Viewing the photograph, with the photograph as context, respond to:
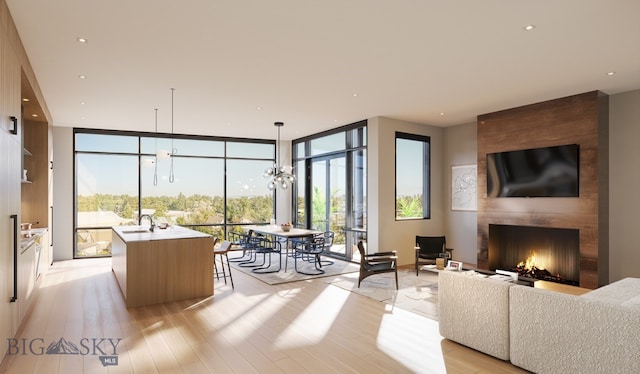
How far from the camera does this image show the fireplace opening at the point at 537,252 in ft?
19.1

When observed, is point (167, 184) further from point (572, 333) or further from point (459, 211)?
point (572, 333)

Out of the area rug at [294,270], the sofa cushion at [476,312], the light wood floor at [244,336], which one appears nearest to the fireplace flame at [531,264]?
the area rug at [294,270]

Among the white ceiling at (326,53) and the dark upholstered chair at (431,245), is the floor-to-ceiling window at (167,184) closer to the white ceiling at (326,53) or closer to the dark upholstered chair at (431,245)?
the white ceiling at (326,53)

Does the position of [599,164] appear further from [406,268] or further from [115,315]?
[115,315]

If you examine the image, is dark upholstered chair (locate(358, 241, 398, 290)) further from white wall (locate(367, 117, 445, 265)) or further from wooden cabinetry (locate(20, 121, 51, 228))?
wooden cabinetry (locate(20, 121, 51, 228))

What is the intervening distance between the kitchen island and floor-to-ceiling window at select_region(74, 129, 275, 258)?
3.01 m

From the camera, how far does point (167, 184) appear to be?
9.09 m

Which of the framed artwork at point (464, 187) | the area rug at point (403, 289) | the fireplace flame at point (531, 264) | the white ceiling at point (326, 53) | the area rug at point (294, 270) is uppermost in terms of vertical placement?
the white ceiling at point (326, 53)

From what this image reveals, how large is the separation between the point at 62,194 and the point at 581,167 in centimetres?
989
